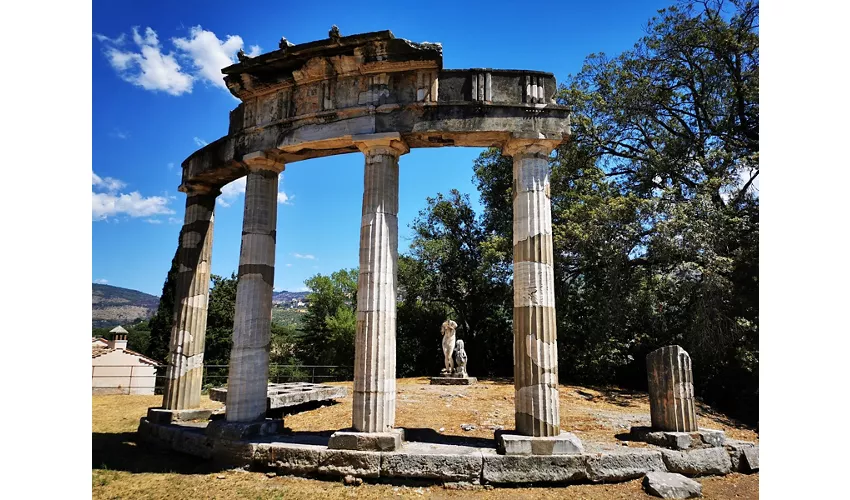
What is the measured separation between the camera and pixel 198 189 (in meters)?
11.8

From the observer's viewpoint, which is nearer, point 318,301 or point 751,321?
point 751,321

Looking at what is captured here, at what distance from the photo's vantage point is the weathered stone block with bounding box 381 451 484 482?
23.8 ft

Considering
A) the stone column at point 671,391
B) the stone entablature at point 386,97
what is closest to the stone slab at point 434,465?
the stone column at point 671,391

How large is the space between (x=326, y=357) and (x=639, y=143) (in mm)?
27774

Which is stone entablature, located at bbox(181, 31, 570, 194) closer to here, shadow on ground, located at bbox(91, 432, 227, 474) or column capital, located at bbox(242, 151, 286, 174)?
column capital, located at bbox(242, 151, 286, 174)

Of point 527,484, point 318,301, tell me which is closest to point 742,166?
point 527,484

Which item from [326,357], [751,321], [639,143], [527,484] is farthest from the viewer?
[326,357]

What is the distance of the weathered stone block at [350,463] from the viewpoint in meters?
7.48

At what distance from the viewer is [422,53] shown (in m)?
8.73

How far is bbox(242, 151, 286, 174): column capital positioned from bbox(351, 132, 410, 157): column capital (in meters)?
2.19

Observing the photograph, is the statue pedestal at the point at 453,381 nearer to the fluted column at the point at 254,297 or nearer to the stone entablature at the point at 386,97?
the fluted column at the point at 254,297

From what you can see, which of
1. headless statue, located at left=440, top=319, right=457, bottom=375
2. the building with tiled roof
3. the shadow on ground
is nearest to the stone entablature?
the shadow on ground

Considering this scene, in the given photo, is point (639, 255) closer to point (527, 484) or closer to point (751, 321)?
point (751, 321)

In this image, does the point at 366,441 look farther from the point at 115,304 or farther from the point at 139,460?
the point at 115,304
